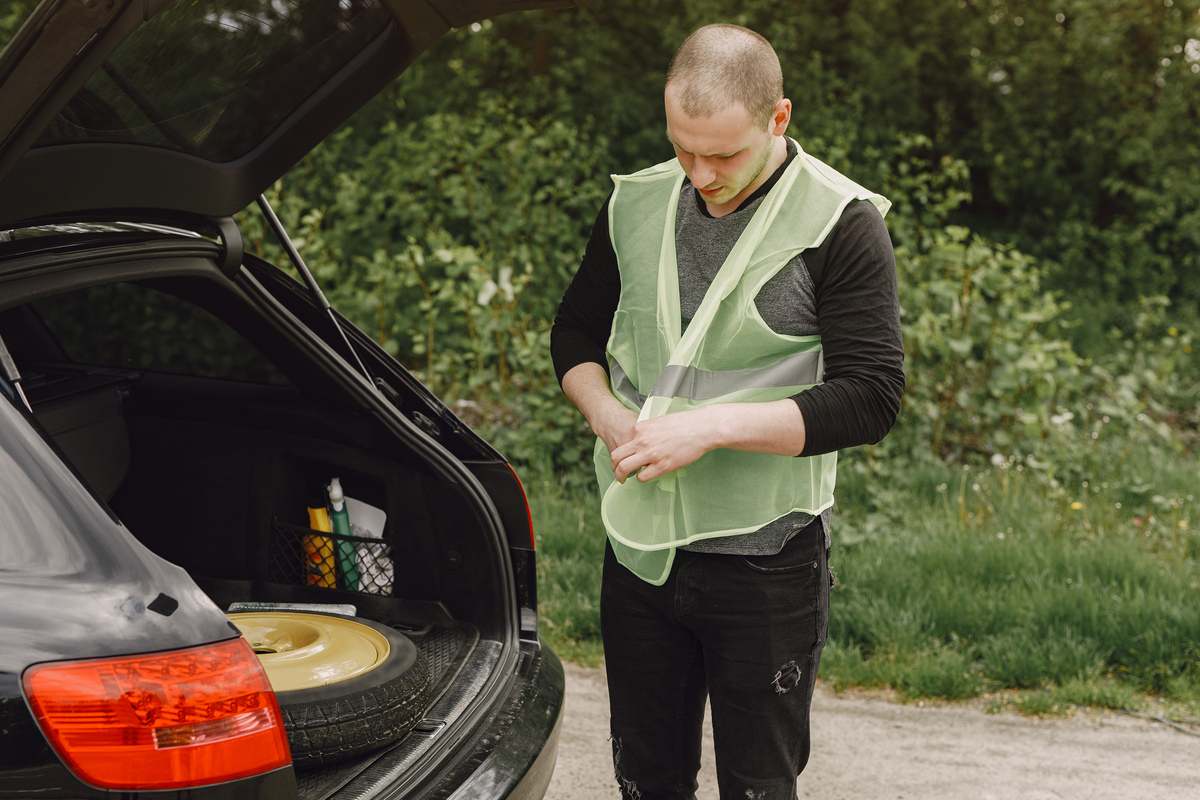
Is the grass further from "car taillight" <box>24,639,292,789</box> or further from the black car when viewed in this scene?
"car taillight" <box>24,639,292,789</box>

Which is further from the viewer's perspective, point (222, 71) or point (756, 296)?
point (222, 71)

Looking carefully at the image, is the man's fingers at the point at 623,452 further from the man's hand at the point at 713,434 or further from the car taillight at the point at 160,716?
the car taillight at the point at 160,716

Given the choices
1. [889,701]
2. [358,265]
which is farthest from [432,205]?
[889,701]

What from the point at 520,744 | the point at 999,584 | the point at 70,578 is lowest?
the point at 999,584

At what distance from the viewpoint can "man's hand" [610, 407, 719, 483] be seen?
2.09 meters

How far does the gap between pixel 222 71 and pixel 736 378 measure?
1097 millimetres

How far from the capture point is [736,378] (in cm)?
221

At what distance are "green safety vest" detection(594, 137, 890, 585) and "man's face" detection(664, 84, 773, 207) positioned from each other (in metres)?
0.07

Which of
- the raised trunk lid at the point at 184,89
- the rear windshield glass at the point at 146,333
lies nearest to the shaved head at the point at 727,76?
A: the raised trunk lid at the point at 184,89

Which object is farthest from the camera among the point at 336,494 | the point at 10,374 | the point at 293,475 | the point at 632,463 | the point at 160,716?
the point at 293,475

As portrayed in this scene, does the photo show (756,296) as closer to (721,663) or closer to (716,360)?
(716,360)

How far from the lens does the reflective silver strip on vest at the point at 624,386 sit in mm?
2355

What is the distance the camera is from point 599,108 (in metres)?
9.57

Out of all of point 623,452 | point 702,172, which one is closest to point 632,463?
point 623,452
